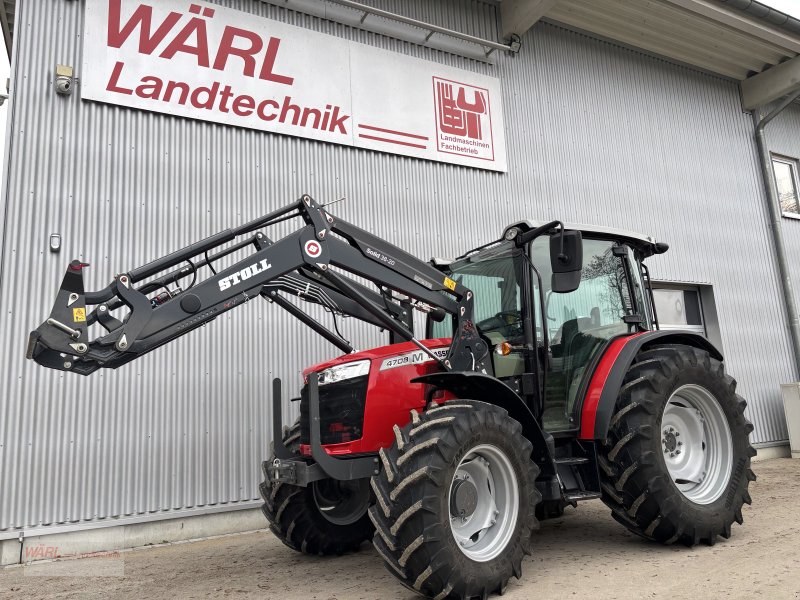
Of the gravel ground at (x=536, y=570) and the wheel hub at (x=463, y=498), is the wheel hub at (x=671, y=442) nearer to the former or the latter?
the gravel ground at (x=536, y=570)

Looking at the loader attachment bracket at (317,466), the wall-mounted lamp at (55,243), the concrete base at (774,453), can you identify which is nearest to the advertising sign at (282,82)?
the wall-mounted lamp at (55,243)

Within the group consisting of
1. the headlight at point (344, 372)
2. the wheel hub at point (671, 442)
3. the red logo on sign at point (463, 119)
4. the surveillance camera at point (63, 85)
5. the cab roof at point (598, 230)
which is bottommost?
the wheel hub at point (671, 442)

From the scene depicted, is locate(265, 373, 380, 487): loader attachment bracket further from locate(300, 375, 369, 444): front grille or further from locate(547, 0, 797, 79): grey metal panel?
locate(547, 0, 797, 79): grey metal panel

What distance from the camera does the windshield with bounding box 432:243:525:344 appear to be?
→ 4.93 m

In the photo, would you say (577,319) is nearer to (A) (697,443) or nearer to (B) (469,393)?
(B) (469,393)

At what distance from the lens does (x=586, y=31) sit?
10766 millimetres

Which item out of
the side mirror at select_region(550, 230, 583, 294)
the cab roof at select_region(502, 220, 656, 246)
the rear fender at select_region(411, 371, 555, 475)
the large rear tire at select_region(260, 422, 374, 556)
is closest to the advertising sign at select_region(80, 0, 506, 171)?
the cab roof at select_region(502, 220, 656, 246)

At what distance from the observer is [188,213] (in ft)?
23.2

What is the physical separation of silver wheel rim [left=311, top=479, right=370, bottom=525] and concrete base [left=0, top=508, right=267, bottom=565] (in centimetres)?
190

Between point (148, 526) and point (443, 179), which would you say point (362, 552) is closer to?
point (148, 526)

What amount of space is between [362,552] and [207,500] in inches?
81.9

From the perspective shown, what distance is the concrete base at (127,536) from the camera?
5.73 meters

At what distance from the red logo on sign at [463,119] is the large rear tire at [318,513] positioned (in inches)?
207

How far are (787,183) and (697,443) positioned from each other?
10.3 m
